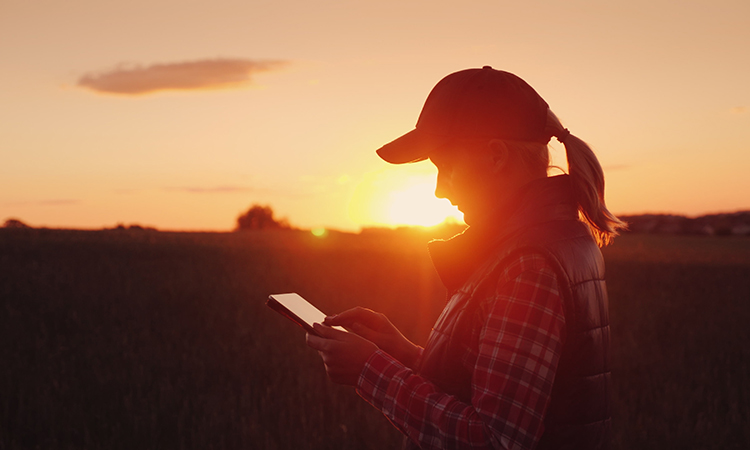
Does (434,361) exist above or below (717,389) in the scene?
above

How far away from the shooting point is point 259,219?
250 ft

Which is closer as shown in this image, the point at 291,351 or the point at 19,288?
the point at 291,351

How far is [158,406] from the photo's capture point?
608cm

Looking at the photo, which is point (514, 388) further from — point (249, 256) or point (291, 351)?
point (249, 256)

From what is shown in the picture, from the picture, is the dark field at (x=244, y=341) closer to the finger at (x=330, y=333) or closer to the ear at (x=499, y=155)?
the finger at (x=330, y=333)

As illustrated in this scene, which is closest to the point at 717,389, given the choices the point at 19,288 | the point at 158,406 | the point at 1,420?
the point at 158,406

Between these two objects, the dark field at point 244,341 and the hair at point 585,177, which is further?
the dark field at point 244,341

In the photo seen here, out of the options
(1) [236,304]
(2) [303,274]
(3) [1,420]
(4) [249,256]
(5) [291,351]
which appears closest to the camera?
(3) [1,420]

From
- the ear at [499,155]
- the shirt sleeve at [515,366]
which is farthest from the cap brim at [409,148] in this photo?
the shirt sleeve at [515,366]

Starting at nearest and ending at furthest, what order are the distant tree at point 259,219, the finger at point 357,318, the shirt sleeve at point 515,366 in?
the shirt sleeve at point 515,366 → the finger at point 357,318 → the distant tree at point 259,219

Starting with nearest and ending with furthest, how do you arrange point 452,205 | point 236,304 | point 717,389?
point 452,205
point 717,389
point 236,304

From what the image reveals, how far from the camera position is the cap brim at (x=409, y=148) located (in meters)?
1.96

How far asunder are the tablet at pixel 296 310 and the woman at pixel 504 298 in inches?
7.3

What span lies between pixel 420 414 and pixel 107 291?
9313 mm
